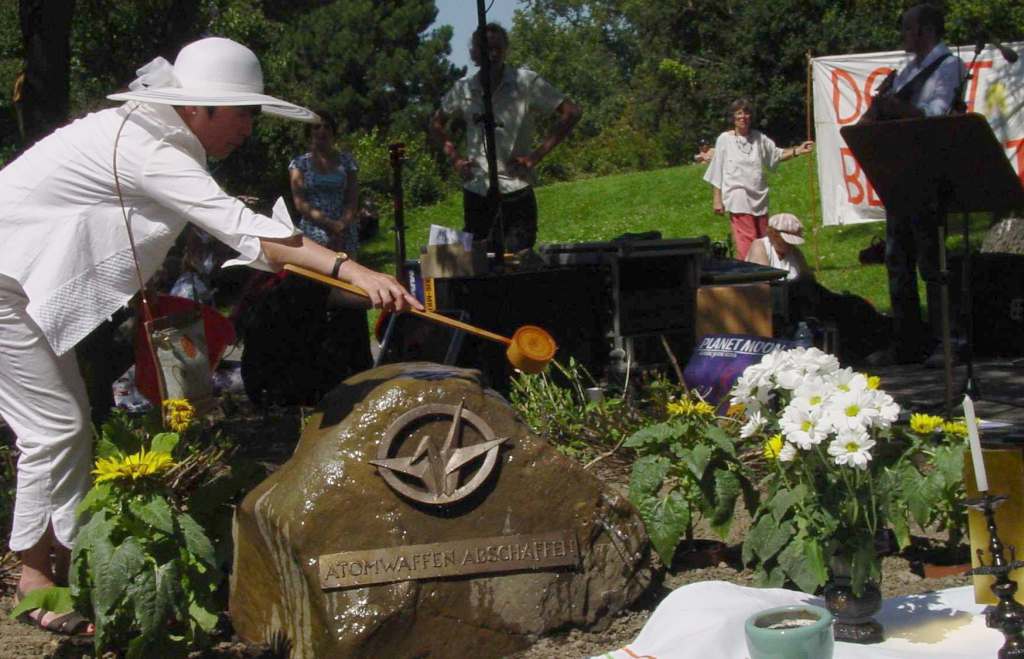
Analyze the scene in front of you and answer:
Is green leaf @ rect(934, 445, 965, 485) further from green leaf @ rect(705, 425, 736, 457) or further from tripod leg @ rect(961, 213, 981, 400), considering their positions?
tripod leg @ rect(961, 213, 981, 400)

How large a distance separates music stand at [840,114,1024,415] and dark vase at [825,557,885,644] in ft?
6.07

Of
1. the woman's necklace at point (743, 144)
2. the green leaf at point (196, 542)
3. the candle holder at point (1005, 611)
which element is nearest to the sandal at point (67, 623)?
the green leaf at point (196, 542)

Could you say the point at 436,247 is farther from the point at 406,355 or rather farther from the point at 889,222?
the point at 889,222

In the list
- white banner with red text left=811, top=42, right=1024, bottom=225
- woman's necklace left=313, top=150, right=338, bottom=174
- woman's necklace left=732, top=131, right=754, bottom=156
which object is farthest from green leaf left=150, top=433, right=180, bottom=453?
white banner with red text left=811, top=42, right=1024, bottom=225

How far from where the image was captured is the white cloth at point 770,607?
3627 millimetres

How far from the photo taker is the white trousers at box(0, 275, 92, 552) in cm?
394

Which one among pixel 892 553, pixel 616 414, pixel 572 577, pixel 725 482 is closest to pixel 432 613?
pixel 572 577

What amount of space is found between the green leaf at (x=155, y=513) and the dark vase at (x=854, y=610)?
6.10 ft

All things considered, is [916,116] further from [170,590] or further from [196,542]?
[170,590]

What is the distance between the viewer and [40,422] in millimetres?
4004

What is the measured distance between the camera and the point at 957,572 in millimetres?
4332

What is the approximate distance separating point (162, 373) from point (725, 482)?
5.93 ft

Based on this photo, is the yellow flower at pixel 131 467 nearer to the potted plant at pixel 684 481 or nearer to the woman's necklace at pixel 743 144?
the potted plant at pixel 684 481

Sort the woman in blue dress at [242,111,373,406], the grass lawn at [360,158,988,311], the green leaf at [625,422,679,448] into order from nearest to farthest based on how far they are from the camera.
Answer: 1. the green leaf at [625,422,679,448]
2. the woman in blue dress at [242,111,373,406]
3. the grass lawn at [360,158,988,311]
